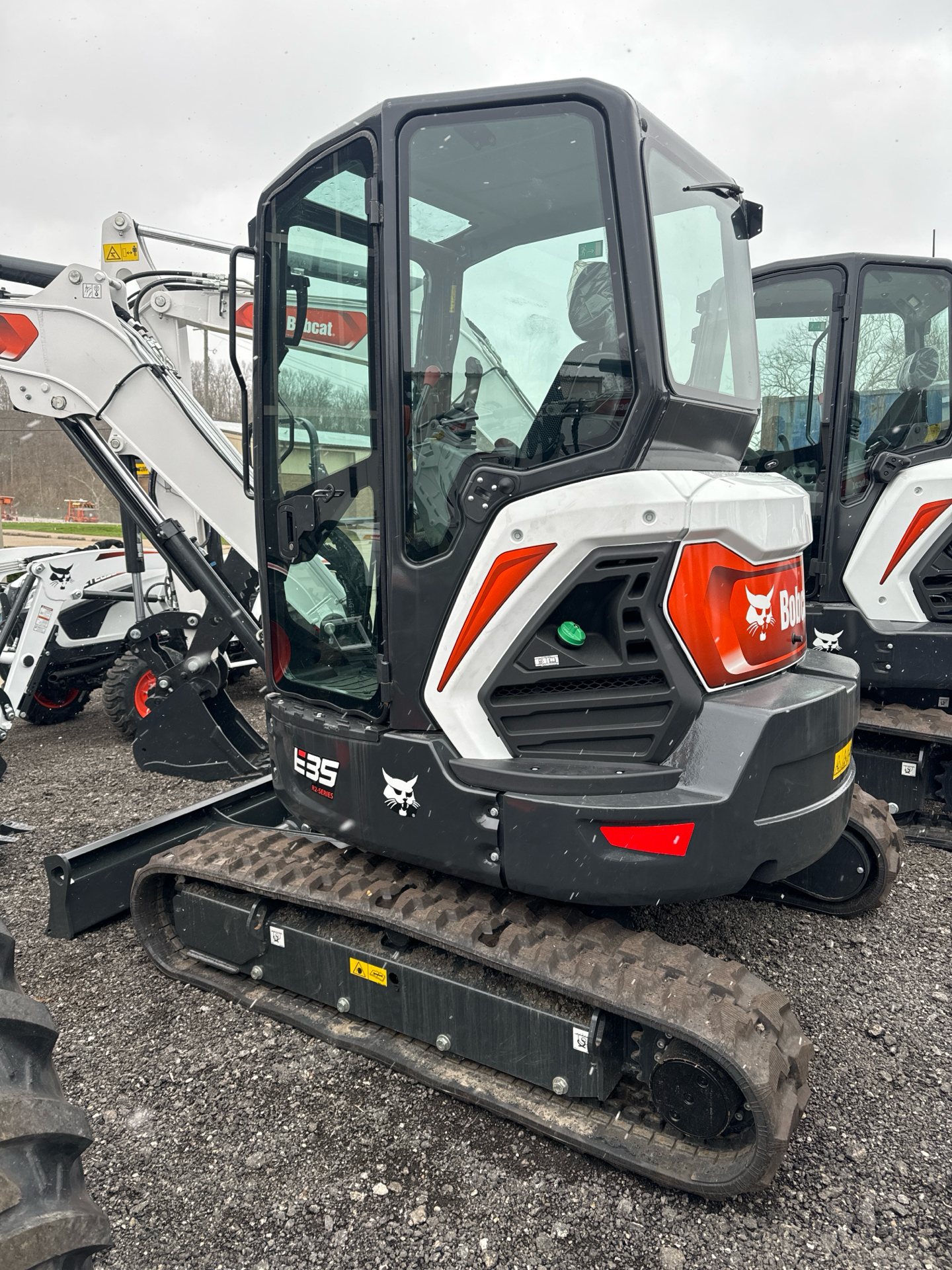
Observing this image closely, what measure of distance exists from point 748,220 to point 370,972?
2679 millimetres

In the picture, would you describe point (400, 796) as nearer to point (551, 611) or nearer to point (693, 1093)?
point (551, 611)

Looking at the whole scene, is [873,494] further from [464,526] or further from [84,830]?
[84,830]

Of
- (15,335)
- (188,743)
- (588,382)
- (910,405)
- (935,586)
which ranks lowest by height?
(188,743)

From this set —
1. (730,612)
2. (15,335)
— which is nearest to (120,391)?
(15,335)

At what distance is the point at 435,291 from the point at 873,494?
314 cm

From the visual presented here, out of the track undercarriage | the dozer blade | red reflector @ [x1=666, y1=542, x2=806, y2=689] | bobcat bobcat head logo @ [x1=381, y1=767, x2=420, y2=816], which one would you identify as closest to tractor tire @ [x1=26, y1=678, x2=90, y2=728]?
the dozer blade

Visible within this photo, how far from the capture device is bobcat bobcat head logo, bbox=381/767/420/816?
99.2 inches

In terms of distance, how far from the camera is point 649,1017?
2.19 metres

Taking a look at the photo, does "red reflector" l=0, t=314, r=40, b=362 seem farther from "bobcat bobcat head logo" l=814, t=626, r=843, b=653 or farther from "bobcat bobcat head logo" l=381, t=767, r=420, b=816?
"bobcat bobcat head logo" l=814, t=626, r=843, b=653

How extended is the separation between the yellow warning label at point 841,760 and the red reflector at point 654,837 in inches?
25.0

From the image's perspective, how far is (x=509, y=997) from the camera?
2479 mm

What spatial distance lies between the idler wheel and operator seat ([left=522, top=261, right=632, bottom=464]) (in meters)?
1.58

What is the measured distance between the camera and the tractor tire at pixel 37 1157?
3.94 feet

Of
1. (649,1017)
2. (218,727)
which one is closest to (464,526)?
(649,1017)
